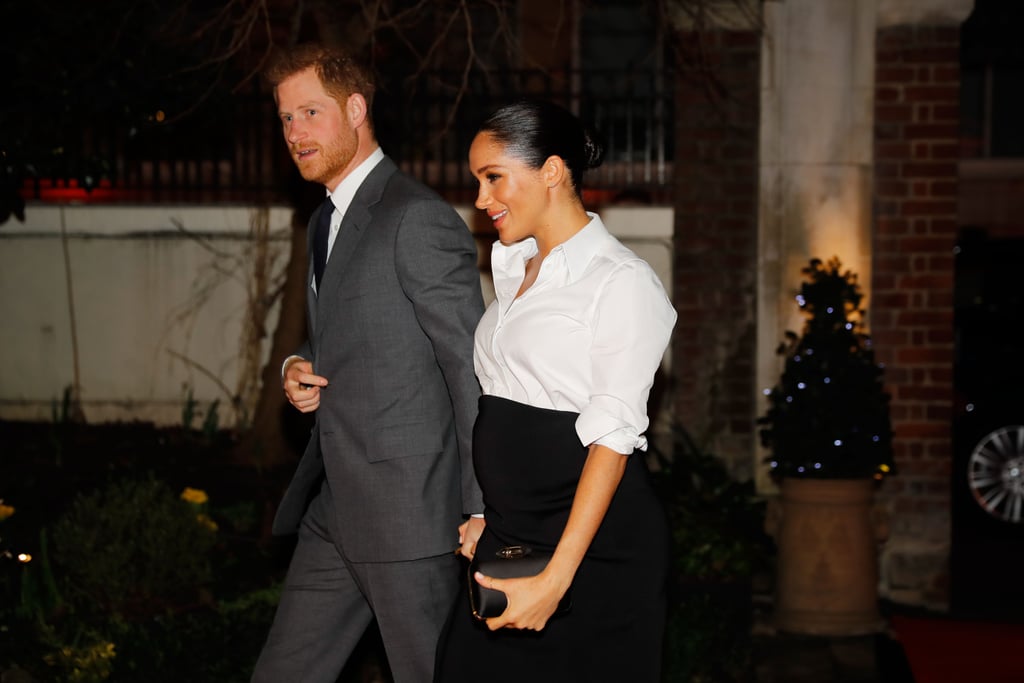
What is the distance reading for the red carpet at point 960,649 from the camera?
571cm

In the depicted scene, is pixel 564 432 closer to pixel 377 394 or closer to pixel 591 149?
pixel 591 149

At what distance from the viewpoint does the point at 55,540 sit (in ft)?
20.2

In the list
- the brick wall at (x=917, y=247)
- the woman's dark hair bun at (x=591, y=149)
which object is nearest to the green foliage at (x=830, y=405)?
the brick wall at (x=917, y=247)

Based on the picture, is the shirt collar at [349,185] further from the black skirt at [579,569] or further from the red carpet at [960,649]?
the red carpet at [960,649]

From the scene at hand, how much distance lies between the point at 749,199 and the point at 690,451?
1.61 metres

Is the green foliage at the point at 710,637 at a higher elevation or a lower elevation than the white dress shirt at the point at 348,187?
lower

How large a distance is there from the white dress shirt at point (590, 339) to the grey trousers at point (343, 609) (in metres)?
0.77

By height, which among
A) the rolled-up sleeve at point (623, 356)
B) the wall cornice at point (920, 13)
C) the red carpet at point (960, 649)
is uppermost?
the wall cornice at point (920, 13)

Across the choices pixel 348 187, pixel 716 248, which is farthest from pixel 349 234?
pixel 716 248

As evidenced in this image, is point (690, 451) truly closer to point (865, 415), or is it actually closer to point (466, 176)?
point (865, 415)

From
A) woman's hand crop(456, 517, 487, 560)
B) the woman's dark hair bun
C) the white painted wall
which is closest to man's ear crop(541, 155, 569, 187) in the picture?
the woman's dark hair bun

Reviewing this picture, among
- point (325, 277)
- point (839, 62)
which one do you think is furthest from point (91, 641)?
point (839, 62)

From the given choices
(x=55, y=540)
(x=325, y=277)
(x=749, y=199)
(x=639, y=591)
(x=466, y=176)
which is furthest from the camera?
(x=466, y=176)

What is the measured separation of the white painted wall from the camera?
339 inches
